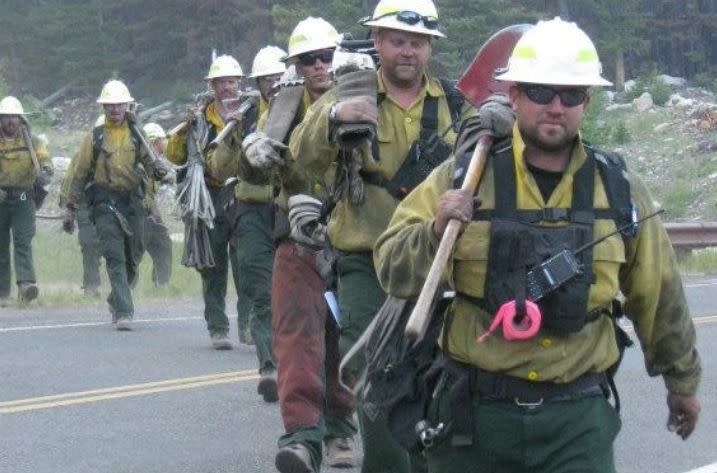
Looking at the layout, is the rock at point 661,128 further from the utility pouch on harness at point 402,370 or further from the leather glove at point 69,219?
the utility pouch on harness at point 402,370

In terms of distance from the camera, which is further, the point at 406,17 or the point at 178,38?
the point at 178,38

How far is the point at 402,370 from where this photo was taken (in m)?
5.03

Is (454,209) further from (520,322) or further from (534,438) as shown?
(534,438)

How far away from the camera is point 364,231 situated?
6.58 metres

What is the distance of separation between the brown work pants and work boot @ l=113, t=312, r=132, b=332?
673 cm

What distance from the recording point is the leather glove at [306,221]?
7.37m

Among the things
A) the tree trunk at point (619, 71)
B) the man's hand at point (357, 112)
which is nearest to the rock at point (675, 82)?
the tree trunk at point (619, 71)

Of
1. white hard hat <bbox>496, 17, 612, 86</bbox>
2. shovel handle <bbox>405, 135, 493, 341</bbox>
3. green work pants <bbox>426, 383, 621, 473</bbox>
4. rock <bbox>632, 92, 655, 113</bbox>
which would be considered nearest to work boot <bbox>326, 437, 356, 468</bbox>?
green work pants <bbox>426, 383, 621, 473</bbox>

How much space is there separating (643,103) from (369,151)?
4177 centimetres

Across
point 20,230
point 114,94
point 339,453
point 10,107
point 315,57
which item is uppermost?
point 315,57

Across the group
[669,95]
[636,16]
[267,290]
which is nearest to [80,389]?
[267,290]

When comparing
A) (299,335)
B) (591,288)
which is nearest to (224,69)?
(299,335)

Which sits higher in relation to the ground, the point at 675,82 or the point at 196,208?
the point at 196,208

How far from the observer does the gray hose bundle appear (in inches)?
489
